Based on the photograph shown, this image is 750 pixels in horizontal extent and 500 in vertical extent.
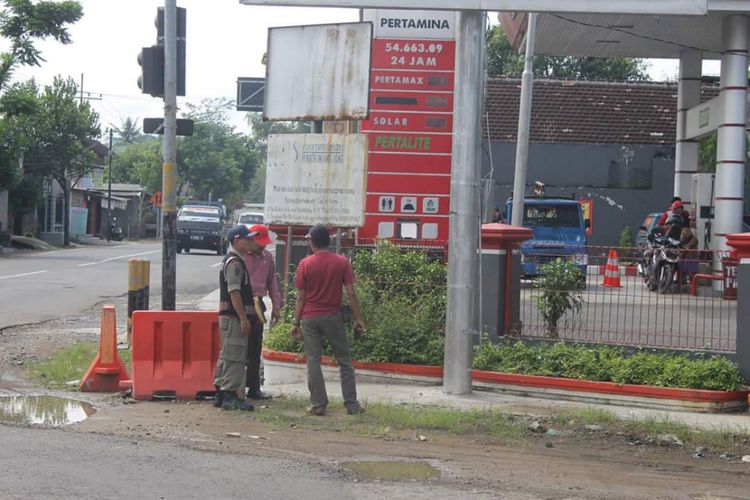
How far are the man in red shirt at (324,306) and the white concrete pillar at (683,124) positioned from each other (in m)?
17.6

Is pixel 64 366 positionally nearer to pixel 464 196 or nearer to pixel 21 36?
pixel 464 196

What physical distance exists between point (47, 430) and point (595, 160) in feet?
110

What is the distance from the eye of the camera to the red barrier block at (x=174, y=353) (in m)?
10.5

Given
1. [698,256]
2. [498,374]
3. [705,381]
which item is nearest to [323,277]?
[498,374]

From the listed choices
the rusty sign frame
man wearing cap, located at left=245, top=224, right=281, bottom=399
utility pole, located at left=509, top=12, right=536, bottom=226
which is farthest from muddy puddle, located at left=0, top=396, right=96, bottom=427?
utility pole, located at left=509, top=12, right=536, bottom=226

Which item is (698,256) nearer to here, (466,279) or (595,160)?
(466,279)

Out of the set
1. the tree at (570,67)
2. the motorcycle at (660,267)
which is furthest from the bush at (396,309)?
the tree at (570,67)

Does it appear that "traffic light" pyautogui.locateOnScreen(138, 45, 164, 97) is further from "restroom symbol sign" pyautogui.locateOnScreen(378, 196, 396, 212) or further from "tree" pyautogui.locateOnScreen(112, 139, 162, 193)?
"tree" pyautogui.locateOnScreen(112, 139, 162, 193)

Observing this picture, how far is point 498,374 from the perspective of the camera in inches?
436

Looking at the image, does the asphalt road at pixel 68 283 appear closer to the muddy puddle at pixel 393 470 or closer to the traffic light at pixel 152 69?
the traffic light at pixel 152 69

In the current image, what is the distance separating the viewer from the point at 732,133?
2094 cm

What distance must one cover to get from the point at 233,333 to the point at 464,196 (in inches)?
107

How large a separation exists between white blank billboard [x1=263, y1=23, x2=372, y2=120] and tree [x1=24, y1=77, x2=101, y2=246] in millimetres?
41265

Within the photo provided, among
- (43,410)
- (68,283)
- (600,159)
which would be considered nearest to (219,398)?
(43,410)
